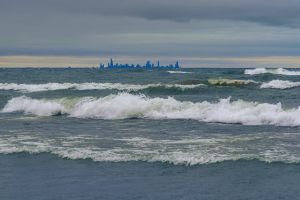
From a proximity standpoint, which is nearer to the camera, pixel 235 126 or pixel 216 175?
pixel 216 175

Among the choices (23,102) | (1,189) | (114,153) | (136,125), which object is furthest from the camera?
(23,102)

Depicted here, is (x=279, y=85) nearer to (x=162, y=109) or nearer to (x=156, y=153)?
(x=162, y=109)

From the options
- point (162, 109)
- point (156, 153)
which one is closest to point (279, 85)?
point (162, 109)

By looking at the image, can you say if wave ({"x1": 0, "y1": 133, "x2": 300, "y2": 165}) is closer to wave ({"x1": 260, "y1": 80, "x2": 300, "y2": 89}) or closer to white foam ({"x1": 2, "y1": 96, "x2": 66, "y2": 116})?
white foam ({"x1": 2, "y1": 96, "x2": 66, "y2": 116})

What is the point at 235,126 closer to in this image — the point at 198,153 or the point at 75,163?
the point at 198,153

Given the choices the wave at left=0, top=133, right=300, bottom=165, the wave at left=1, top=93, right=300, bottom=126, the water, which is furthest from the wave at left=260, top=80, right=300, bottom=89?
the wave at left=0, top=133, right=300, bottom=165

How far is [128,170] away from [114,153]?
6.27 feet

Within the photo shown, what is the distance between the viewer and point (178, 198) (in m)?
9.74

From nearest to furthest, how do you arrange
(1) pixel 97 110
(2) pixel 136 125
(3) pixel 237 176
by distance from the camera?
(3) pixel 237 176
(2) pixel 136 125
(1) pixel 97 110

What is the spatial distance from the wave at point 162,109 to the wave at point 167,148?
420 cm

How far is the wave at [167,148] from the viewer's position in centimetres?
1302

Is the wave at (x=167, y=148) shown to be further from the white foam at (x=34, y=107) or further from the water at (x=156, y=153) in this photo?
the white foam at (x=34, y=107)

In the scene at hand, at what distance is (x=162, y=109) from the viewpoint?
25.0m

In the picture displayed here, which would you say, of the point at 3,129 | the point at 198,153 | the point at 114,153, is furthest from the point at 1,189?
the point at 3,129
